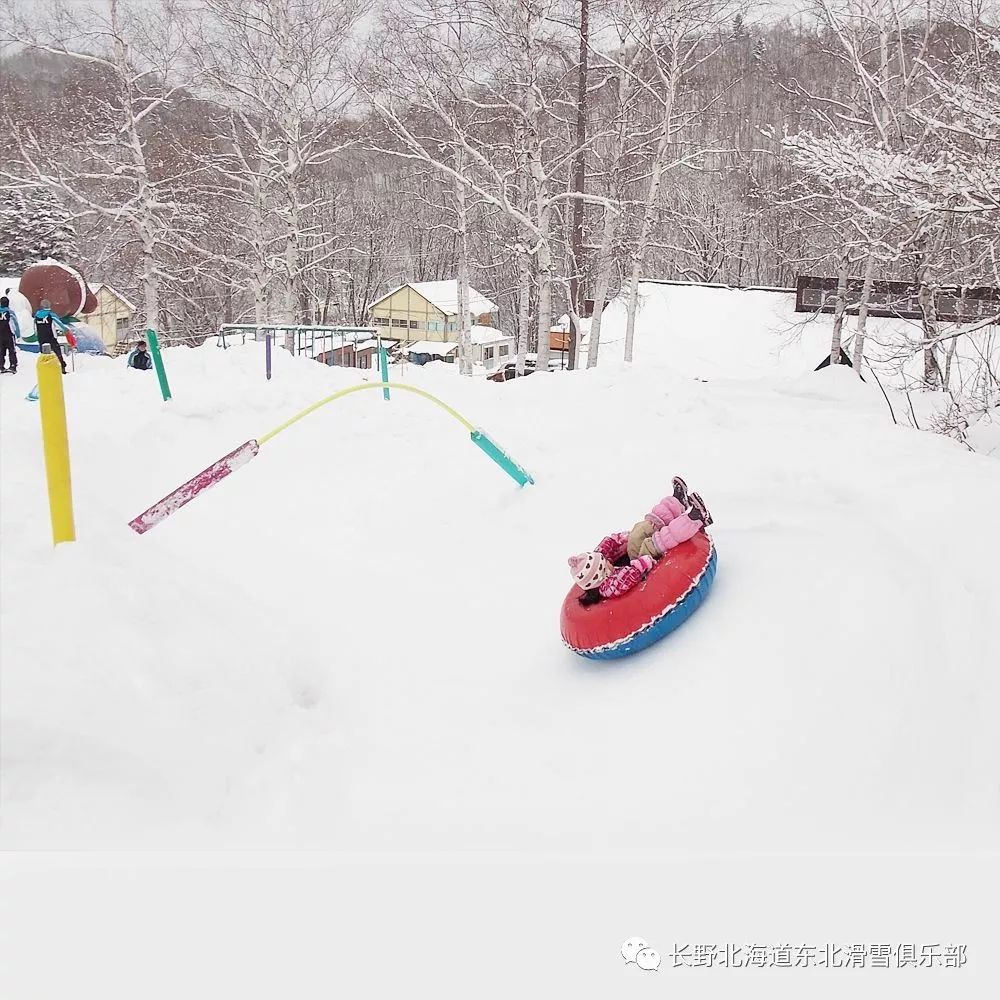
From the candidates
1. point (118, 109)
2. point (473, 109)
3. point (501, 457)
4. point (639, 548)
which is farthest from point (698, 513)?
point (118, 109)

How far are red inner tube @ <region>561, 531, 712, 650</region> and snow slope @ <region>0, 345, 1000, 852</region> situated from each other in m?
0.20

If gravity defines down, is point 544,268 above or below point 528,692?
above

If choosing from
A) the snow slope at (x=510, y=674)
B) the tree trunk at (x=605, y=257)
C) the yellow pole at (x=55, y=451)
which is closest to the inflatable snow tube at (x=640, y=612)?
the snow slope at (x=510, y=674)

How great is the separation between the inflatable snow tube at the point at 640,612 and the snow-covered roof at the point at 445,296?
104 ft

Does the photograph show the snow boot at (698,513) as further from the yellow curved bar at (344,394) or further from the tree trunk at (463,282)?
the tree trunk at (463,282)

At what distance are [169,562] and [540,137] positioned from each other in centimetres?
1341

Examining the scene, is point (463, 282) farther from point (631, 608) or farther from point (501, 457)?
point (631, 608)

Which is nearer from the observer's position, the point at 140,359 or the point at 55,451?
the point at 55,451

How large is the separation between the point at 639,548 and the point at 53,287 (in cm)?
1598

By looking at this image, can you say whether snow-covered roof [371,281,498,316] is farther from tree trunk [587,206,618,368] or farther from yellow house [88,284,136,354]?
tree trunk [587,206,618,368]

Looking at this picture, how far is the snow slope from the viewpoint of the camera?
109 inches

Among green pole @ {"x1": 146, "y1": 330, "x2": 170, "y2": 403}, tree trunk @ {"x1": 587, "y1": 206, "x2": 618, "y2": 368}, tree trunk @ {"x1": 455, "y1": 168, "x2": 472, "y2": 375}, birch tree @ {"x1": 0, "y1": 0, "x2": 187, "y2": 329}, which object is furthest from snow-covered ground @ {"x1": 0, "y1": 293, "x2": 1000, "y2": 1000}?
birch tree @ {"x1": 0, "y1": 0, "x2": 187, "y2": 329}

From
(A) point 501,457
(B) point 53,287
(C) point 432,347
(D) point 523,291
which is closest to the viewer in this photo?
(A) point 501,457

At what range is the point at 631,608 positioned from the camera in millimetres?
4039
